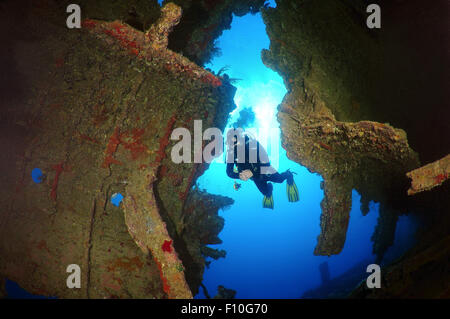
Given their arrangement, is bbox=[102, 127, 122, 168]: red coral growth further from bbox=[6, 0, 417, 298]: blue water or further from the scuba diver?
bbox=[6, 0, 417, 298]: blue water

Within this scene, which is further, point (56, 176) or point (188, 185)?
point (188, 185)

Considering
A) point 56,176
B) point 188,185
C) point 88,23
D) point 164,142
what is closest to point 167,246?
point 188,185

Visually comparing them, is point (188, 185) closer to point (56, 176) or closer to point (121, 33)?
point (56, 176)

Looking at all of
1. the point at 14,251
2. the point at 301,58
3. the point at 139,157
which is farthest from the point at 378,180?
the point at 14,251

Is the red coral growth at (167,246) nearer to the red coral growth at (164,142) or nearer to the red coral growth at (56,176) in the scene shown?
the red coral growth at (164,142)

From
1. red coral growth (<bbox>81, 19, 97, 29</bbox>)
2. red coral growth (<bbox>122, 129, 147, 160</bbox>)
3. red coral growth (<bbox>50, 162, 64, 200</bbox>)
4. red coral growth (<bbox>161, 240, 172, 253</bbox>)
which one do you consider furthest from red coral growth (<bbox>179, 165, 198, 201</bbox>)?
red coral growth (<bbox>81, 19, 97, 29</bbox>)

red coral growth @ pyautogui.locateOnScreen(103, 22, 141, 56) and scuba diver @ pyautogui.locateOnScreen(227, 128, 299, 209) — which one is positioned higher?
red coral growth @ pyautogui.locateOnScreen(103, 22, 141, 56)

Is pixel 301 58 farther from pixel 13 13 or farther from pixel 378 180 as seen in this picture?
pixel 13 13
